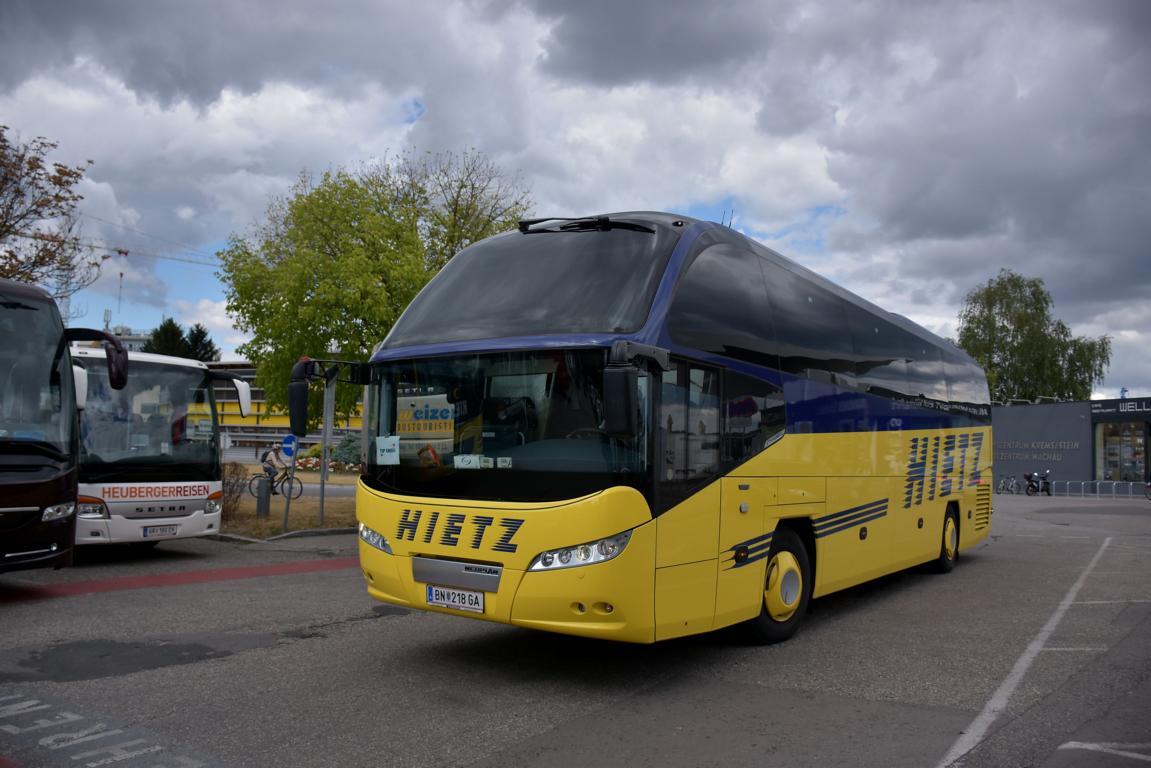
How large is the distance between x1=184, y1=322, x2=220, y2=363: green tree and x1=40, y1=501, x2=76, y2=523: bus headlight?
8368 centimetres

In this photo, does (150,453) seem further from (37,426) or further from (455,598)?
(455,598)

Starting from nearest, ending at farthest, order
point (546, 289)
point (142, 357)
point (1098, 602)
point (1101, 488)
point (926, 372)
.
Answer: point (546, 289), point (1098, 602), point (926, 372), point (142, 357), point (1101, 488)

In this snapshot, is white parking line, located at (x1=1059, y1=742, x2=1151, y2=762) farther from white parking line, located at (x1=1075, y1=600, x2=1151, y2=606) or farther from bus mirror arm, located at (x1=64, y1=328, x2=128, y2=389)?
bus mirror arm, located at (x1=64, y1=328, x2=128, y2=389)

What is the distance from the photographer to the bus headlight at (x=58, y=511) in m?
8.25

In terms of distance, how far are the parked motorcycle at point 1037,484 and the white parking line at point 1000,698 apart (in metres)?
38.5

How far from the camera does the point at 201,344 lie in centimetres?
8981

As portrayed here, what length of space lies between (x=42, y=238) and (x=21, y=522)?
14.1 metres

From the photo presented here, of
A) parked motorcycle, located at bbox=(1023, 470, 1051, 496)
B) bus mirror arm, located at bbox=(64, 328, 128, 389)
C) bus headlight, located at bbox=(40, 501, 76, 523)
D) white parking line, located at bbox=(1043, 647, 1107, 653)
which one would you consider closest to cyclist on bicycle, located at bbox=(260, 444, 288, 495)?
bus mirror arm, located at bbox=(64, 328, 128, 389)

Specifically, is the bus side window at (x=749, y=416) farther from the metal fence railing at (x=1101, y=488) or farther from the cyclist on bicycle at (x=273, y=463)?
the metal fence railing at (x=1101, y=488)

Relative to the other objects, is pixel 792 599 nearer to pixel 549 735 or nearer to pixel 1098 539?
pixel 549 735

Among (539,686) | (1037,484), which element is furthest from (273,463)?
(1037,484)

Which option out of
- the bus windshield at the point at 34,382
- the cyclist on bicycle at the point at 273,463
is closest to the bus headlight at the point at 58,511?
the bus windshield at the point at 34,382

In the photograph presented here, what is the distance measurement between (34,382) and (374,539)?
4124mm

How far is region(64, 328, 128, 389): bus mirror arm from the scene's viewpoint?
28.3 feet
